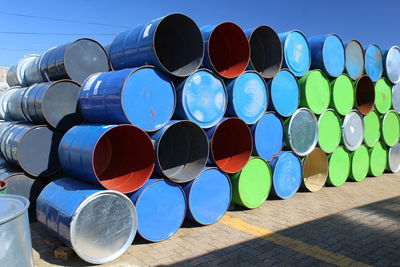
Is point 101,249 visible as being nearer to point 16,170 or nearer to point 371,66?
point 16,170

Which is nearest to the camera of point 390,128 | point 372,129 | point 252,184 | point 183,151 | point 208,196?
point 208,196

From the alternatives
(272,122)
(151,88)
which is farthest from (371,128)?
(151,88)

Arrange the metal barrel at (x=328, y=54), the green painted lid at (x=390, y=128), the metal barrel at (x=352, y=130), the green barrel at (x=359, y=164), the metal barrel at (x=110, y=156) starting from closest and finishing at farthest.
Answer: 1. the metal barrel at (x=110, y=156)
2. the metal barrel at (x=328, y=54)
3. the metal barrel at (x=352, y=130)
4. the green barrel at (x=359, y=164)
5. the green painted lid at (x=390, y=128)

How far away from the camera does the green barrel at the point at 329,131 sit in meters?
5.99

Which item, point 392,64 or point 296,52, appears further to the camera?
point 392,64

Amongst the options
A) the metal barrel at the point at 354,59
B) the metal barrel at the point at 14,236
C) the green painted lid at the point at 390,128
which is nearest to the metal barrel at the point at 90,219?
the metal barrel at the point at 14,236

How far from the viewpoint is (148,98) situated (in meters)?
3.79

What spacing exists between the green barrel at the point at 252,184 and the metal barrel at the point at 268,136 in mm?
171

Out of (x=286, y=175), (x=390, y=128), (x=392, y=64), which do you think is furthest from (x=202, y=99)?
(x=392, y=64)

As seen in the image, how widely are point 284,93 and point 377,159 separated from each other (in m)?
3.28

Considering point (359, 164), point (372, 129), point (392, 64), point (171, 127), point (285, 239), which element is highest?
point (392, 64)

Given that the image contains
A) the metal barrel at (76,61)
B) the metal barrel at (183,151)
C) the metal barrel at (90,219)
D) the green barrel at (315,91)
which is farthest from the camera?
the green barrel at (315,91)

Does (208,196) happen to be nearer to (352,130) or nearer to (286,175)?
(286,175)

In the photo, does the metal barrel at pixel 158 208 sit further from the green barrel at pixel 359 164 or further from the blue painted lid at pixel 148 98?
Answer: the green barrel at pixel 359 164
